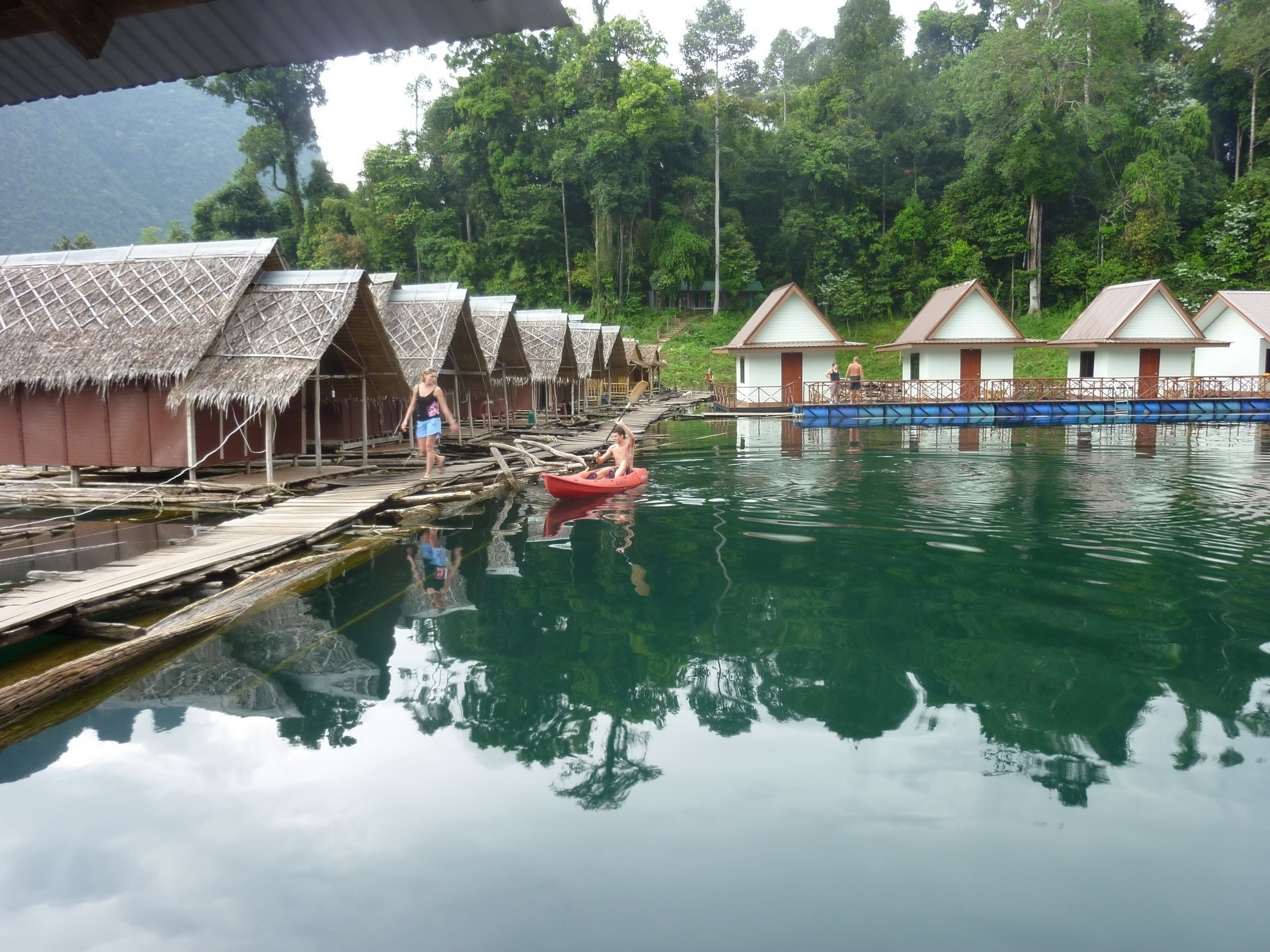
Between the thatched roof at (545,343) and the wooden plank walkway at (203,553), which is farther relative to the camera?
the thatched roof at (545,343)

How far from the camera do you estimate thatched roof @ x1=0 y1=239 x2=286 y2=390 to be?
12195 millimetres

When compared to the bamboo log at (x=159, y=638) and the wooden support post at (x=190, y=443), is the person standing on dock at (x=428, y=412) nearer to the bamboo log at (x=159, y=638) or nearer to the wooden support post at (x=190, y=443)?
the wooden support post at (x=190, y=443)

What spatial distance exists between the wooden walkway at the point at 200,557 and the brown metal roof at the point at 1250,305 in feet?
118

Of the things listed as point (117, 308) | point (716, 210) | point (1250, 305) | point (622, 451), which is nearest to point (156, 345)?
point (117, 308)

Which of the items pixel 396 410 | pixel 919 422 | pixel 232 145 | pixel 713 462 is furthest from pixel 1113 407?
pixel 232 145

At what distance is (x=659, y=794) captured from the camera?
4.74 meters

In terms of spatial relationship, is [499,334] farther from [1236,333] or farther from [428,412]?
[1236,333]

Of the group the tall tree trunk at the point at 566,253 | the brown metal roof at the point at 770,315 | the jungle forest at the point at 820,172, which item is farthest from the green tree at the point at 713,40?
the brown metal roof at the point at 770,315

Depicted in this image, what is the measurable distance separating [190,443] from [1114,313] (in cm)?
3468

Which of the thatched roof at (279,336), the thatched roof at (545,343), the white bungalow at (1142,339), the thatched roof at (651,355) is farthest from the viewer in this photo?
the thatched roof at (651,355)

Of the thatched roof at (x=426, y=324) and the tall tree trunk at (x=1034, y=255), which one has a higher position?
the tall tree trunk at (x=1034, y=255)

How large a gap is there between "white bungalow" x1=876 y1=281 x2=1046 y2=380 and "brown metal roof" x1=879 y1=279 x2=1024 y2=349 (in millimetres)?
34

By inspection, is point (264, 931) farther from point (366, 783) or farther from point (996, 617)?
point (996, 617)

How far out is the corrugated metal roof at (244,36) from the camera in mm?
3068
